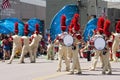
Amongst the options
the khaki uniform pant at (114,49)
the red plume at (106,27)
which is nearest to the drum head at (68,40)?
the red plume at (106,27)

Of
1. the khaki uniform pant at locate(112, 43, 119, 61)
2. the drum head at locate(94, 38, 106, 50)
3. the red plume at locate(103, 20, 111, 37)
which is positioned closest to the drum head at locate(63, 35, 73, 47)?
the drum head at locate(94, 38, 106, 50)

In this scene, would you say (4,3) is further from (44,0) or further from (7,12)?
(44,0)

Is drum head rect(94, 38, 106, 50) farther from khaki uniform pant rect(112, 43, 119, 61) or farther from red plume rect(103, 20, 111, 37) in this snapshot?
khaki uniform pant rect(112, 43, 119, 61)

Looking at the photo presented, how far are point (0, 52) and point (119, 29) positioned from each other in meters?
8.31

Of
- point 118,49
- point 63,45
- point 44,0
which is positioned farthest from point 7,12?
point 63,45

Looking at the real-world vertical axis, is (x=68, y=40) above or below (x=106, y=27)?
below

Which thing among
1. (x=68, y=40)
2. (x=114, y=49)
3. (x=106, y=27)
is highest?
(x=106, y=27)

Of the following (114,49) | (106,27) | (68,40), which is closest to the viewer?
(68,40)

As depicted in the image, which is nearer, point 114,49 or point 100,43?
point 100,43

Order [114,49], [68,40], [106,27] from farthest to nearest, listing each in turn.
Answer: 1. [114,49]
2. [106,27]
3. [68,40]

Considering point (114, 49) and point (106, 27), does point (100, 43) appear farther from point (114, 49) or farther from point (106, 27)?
point (114, 49)

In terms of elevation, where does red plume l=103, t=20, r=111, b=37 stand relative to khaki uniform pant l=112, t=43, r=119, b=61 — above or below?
above

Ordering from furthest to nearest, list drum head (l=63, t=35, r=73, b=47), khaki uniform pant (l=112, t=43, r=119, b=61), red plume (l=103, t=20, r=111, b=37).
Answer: khaki uniform pant (l=112, t=43, r=119, b=61), red plume (l=103, t=20, r=111, b=37), drum head (l=63, t=35, r=73, b=47)

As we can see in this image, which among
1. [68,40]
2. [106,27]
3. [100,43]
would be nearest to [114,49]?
[106,27]
